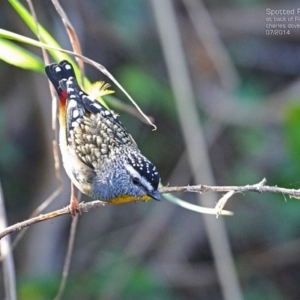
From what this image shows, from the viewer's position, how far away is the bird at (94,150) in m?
3.45

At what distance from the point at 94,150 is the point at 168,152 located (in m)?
2.73

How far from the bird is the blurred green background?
69.4 inches

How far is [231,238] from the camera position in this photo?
260 inches

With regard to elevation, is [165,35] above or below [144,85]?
below

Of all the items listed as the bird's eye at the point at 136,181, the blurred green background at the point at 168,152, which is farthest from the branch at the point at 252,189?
the blurred green background at the point at 168,152

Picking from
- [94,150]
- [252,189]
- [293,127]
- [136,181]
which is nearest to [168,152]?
[293,127]

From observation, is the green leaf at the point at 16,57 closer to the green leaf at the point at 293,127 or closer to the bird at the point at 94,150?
the bird at the point at 94,150

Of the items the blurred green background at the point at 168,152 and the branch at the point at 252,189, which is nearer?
the branch at the point at 252,189

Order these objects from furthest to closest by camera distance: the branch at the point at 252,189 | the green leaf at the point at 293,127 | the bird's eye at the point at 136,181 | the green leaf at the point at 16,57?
the green leaf at the point at 293,127 → the bird's eye at the point at 136,181 → the green leaf at the point at 16,57 → the branch at the point at 252,189

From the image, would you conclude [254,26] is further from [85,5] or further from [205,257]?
[205,257]

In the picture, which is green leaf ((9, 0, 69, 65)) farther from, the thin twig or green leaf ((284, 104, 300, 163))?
green leaf ((284, 104, 300, 163))

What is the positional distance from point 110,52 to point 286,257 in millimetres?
2736

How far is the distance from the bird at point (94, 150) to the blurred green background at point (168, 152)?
69.4 inches

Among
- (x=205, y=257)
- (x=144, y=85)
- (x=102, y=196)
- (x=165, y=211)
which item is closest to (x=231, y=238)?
(x=205, y=257)
